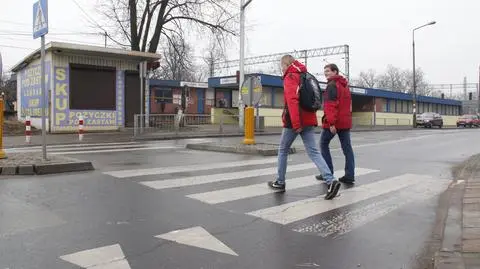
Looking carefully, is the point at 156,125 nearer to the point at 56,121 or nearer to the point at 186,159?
the point at 56,121

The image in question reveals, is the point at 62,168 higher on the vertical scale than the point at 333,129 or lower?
lower

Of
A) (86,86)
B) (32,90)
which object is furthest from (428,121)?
(32,90)

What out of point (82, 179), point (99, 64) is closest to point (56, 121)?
point (99, 64)

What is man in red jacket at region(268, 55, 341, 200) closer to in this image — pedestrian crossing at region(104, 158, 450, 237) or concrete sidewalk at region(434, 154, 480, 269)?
pedestrian crossing at region(104, 158, 450, 237)

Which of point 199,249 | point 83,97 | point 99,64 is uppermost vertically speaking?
point 99,64

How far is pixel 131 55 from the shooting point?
23.5m

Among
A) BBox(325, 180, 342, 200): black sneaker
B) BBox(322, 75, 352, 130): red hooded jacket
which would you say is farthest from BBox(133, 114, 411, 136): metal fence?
BBox(325, 180, 342, 200): black sneaker

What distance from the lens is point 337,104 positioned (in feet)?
24.4

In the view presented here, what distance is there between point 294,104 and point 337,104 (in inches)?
45.6

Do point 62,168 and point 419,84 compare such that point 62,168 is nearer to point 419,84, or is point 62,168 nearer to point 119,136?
point 119,136

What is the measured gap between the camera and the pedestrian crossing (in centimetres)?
571

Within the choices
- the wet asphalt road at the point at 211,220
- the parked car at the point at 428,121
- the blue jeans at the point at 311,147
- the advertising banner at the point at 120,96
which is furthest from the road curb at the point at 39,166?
the parked car at the point at 428,121

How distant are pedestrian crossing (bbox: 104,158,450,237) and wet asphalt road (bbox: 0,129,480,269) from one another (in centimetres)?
2

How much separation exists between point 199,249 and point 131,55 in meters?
20.3
